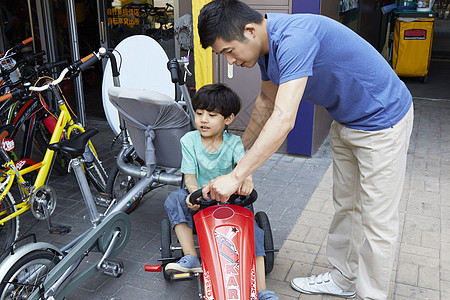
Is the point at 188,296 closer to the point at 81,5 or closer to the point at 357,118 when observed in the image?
the point at 357,118

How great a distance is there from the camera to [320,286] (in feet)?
9.94

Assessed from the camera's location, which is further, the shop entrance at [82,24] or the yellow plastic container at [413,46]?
the yellow plastic container at [413,46]

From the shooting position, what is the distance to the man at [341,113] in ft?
6.85

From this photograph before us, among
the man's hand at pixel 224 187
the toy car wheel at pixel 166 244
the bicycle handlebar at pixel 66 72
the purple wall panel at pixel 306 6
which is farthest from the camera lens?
the purple wall panel at pixel 306 6

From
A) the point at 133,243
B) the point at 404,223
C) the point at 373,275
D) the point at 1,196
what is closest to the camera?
the point at 373,275

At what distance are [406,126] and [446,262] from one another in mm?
1415

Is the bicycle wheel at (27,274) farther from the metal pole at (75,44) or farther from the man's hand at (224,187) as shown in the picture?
the metal pole at (75,44)

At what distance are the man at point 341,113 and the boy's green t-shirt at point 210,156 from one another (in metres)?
0.08

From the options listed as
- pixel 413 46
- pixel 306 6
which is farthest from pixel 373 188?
pixel 413 46

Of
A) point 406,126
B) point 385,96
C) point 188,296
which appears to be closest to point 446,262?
point 406,126

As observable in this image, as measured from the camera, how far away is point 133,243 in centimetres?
370

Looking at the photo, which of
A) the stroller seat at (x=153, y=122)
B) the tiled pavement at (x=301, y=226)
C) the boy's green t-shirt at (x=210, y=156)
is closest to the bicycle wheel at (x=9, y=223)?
the tiled pavement at (x=301, y=226)

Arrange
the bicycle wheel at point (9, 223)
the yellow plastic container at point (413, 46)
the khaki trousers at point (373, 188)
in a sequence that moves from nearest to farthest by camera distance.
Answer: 1. the khaki trousers at point (373, 188)
2. the bicycle wheel at point (9, 223)
3. the yellow plastic container at point (413, 46)

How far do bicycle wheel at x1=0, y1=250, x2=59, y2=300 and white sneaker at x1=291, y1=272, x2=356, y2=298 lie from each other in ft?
5.13
